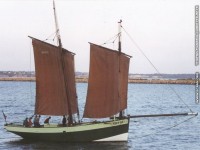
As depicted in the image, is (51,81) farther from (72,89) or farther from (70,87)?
(72,89)

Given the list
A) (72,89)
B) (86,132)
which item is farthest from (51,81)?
(86,132)

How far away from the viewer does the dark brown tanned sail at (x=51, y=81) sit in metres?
37.8

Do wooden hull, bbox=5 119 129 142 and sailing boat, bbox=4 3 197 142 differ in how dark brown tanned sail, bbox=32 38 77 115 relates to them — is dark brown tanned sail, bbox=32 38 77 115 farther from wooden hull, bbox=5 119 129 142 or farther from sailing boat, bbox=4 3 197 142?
wooden hull, bbox=5 119 129 142

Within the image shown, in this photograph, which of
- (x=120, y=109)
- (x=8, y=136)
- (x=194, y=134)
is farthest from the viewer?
(x=194, y=134)

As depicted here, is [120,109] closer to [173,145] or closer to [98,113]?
[98,113]

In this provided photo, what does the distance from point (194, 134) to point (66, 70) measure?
16221 mm

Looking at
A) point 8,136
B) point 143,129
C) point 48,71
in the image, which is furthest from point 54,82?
point 143,129

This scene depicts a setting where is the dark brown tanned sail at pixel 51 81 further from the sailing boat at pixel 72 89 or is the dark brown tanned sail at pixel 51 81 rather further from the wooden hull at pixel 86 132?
the wooden hull at pixel 86 132

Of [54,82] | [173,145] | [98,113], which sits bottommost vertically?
[173,145]

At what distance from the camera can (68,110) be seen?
37.6 meters

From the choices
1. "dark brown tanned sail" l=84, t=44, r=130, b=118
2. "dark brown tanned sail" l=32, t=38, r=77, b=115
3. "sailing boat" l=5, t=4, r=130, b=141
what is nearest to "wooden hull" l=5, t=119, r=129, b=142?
"sailing boat" l=5, t=4, r=130, b=141

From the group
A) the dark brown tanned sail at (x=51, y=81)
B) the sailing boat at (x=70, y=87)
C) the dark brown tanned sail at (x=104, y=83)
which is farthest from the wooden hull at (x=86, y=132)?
the dark brown tanned sail at (x=51, y=81)

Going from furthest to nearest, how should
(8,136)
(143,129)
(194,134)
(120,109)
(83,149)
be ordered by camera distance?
1. (143,129)
2. (194,134)
3. (8,136)
4. (120,109)
5. (83,149)

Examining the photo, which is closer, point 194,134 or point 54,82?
point 54,82
